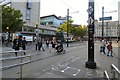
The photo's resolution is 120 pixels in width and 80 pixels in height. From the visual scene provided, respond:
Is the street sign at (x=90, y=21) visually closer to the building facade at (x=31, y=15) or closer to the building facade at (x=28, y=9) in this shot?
the building facade at (x=31, y=15)

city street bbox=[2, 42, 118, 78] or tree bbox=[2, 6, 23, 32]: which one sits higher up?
tree bbox=[2, 6, 23, 32]

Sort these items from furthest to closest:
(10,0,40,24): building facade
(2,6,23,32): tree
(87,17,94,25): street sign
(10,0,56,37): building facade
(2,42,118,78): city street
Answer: (10,0,40,24): building facade
(10,0,56,37): building facade
(2,6,23,32): tree
(87,17,94,25): street sign
(2,42,118,78): city street

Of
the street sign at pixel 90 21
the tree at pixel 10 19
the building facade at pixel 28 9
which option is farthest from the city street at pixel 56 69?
the building facade at pixel 28 9

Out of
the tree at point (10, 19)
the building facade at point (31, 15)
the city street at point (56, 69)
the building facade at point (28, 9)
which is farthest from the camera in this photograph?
the building facade at point (28, 9)

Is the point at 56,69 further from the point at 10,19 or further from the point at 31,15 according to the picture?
the point at 31,15

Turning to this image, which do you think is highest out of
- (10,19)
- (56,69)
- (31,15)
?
(31,15)

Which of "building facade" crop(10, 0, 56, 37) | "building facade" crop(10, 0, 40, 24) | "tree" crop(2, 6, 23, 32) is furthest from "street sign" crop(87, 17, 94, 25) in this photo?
"building facade" crop(10, 0, 40, 24)

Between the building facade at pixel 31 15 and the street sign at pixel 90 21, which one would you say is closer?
the street sign at pixel 90 21

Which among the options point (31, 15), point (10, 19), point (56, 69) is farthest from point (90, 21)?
point (31, 15)

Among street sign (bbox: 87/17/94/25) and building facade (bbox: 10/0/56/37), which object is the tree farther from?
street sign (bbox: 87/17/94/25)

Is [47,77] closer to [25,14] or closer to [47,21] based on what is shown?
[25,14]

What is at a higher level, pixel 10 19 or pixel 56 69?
pixel 10 19

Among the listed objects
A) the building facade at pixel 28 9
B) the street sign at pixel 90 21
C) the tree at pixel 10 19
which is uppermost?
the building facade at pixel 28 9

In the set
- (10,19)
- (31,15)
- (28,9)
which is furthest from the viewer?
(31,15)
